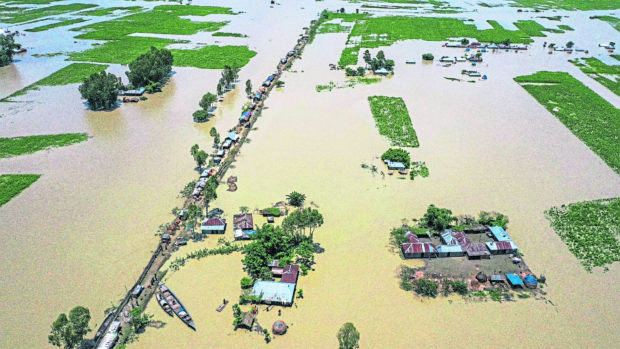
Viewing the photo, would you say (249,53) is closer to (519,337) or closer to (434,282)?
(434,282)

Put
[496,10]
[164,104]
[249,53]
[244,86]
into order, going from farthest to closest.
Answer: [496,10] → [249,53] → [244,86] → [164,104]

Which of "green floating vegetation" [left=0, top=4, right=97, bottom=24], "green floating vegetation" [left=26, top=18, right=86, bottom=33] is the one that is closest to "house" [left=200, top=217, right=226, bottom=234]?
"green floating vegetation" [left=26, top=18, right=86, bottom=33]

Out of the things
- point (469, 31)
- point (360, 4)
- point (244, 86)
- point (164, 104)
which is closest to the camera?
point (164, 104)

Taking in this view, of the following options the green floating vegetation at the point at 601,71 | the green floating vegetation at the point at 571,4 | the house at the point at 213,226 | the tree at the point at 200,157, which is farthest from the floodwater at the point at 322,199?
the green floating vegetation at the point at 571,4

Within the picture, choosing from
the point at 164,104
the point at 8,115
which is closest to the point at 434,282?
the point at 164,104

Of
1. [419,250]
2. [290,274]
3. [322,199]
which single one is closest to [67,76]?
[322,199]

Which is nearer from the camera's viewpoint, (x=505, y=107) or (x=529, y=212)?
(x=529, y=212)

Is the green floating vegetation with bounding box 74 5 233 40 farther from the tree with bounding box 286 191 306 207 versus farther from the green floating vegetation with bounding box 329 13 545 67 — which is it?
the tree with bounding box 286 191 306 207
